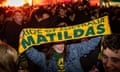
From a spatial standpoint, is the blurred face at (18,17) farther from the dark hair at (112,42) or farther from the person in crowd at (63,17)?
the dark hair at (112,42)

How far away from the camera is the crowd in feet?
3.96

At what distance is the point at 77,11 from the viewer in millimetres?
1261

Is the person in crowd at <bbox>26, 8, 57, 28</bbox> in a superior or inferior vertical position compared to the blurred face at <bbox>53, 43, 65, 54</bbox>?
superior

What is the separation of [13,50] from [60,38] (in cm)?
25

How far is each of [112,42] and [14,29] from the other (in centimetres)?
51

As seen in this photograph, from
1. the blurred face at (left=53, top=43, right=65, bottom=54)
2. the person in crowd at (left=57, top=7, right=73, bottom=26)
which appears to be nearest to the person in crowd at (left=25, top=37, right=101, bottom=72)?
the blurred face at (left=53, top=43, right=65, bottom=54)

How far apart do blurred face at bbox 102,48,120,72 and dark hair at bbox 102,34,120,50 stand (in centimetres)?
2

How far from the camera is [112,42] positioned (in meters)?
1.20

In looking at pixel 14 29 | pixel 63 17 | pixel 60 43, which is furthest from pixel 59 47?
pixel 14 29

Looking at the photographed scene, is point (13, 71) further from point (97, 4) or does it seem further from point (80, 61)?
point (97, 4)

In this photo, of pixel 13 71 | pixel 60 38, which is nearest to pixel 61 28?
pixel 60 38

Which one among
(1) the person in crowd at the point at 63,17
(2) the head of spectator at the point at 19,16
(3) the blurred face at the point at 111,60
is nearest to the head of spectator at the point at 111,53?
(3) the blurred face at the point at 111,60

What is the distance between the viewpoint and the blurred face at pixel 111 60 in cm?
120

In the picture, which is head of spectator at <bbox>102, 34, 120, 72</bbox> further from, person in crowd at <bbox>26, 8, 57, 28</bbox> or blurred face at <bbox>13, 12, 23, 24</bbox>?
blurred face at <bbox>13, 12, 23, 24</bbox>
